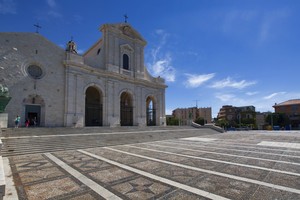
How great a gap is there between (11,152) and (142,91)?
67.4 ft

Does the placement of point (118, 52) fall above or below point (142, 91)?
above

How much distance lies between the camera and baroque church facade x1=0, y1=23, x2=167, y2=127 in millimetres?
17281

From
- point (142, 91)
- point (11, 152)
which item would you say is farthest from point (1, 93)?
point (142, 91)

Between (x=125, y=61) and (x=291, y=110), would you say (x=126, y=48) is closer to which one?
(x=125, y=61)

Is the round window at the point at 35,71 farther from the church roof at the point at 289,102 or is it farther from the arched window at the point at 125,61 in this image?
the church roof at the point at 289,102

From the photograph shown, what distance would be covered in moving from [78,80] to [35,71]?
431cm

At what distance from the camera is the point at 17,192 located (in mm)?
4176

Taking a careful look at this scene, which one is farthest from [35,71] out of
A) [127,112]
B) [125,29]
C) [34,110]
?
[125,29]

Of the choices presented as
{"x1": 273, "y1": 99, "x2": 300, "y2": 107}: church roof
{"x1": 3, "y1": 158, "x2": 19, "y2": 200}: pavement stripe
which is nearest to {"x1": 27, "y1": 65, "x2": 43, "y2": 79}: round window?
{"x1": 3, "y1": 158, "x2": 19, "y2": 200}: pavement stripe

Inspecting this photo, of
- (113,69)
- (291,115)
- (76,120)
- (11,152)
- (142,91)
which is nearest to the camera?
(11,152)

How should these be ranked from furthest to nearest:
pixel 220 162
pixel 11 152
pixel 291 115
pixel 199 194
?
pixel 291 115 → pixel 11 152 → pixel 220 162 → pixel 199 194

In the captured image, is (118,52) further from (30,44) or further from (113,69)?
(30,44)

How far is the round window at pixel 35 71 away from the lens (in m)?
18.1

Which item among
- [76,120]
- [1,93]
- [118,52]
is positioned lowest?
[76,120]
